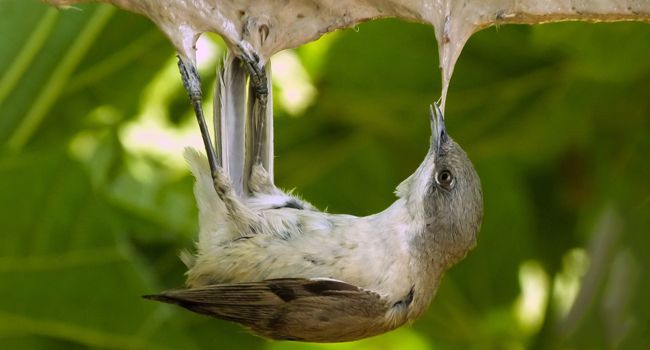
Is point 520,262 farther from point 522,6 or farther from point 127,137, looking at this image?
point 522,6

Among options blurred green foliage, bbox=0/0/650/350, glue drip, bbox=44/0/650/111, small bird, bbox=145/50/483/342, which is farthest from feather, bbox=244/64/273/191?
blurred green foliage, bbox=0/0/650/350

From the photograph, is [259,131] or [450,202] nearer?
[259,131]

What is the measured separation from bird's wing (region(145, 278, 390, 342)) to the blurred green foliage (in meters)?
0.77

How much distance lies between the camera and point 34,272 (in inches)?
133

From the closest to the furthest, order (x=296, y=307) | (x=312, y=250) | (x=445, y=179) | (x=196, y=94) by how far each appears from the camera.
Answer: (x=196, y=94), (x=296, y=307), (x=312, y=250), (x=445, y=179)

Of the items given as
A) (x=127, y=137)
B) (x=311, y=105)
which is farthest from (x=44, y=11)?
(x=311, y=105)

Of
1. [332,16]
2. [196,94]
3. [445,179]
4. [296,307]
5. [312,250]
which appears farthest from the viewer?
[445,179]

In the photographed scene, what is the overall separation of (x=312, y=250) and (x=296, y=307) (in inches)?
6.6

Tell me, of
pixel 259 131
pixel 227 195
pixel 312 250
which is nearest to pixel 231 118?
pixel 259 131

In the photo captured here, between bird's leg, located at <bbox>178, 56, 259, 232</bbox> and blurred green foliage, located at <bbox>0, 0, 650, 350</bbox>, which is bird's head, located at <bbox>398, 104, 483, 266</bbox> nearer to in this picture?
bird's leg, located at <bbox>178, 56, 259, 232</bbox>

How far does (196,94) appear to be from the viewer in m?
2.51

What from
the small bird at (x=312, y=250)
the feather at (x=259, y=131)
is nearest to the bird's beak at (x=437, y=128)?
the small bird at (x=312, y=250)

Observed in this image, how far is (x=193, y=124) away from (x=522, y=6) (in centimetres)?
192

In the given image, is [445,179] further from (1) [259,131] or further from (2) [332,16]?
(2) [332,16]
